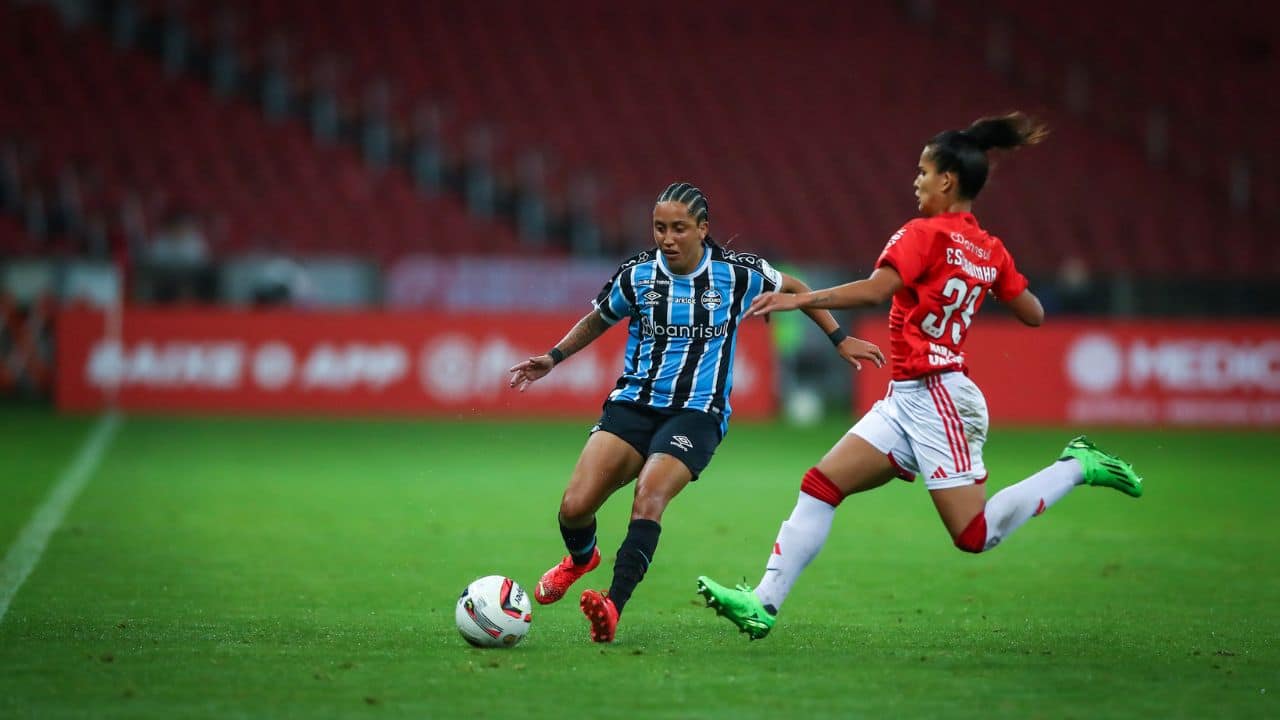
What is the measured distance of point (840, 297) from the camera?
610 centimetres

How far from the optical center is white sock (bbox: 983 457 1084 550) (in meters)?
6.44

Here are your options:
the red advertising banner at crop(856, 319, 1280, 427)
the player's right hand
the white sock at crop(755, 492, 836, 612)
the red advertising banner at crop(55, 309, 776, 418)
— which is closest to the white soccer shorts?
the white sock at crop(755, 492, 836, 612)

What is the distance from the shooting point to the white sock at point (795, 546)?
6.55m

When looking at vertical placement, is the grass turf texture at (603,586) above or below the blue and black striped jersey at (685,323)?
below

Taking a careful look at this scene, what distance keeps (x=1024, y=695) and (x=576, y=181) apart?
2156cm

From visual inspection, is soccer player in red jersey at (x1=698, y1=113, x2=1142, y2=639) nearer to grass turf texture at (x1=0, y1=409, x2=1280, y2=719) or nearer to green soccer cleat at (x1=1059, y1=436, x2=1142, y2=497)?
green soccer cleat at (x1=1059, y1=436, x2=1142, y2=497)

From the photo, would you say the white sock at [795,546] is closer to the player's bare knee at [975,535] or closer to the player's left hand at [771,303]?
the player's bare knee at [975,535]

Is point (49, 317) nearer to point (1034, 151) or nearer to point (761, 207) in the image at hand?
point (761, 207)

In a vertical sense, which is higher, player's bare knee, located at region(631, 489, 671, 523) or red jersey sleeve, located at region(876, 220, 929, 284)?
red jersey sleeve, located at region(876, 220, 929, 284)

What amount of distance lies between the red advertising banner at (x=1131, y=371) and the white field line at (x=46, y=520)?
395 inches

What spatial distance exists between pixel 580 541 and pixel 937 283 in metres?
2.04

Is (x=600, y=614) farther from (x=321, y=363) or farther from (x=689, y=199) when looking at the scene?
(x=321, y=363)

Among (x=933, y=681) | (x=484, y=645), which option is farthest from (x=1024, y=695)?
(x=484, y=645)

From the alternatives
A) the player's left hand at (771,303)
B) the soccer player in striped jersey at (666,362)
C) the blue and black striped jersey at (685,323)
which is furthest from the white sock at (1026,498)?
the blue and black striped jersey at (685,323)
